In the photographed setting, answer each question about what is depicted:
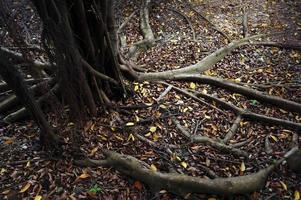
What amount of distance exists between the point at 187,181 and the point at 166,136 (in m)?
0.85

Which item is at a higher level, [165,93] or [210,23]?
[210,23]

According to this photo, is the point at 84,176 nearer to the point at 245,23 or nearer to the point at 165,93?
the point at 165,93

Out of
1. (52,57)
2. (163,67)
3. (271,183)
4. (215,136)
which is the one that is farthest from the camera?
(163,67)

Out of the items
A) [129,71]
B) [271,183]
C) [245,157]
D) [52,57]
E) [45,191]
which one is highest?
[52,57]

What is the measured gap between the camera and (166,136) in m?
4.30

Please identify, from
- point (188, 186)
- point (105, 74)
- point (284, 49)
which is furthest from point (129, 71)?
point (284, 49)

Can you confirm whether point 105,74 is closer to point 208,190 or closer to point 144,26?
point 208,190

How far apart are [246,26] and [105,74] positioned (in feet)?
12.0

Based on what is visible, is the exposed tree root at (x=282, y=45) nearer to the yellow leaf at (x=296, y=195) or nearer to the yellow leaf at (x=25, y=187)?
the yellow leaf at (x=296, y=195)

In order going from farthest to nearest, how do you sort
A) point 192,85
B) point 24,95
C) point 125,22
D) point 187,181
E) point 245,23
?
point 125,22 < point 245,23 < point 192,85 < point 187,181 < point 24,95

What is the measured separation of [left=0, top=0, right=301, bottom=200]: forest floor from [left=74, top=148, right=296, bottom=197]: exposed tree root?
0.09m

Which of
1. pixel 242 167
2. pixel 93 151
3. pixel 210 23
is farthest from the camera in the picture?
pixel 210 23

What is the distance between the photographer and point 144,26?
6906 mm

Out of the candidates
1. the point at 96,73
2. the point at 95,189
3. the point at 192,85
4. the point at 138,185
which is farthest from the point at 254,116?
the point at 95,189
